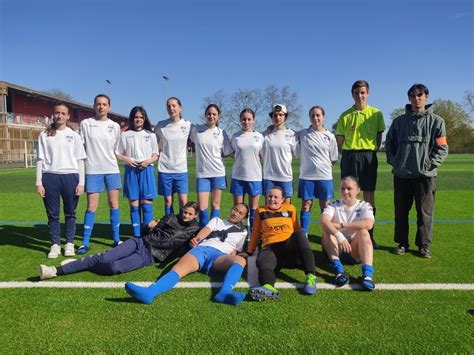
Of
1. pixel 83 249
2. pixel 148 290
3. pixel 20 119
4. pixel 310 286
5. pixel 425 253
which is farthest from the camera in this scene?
pixel 20 119

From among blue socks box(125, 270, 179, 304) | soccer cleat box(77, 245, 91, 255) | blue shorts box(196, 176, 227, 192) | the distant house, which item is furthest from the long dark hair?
the distant house

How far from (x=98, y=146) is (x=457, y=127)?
74766mm

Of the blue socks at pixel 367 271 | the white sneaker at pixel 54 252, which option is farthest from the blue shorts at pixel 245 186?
the white sneaker at pixel 54 252

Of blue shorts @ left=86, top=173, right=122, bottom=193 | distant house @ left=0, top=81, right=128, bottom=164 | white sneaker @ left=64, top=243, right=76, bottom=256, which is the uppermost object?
distant house @ left=0, top=81, right=128, bottom=164

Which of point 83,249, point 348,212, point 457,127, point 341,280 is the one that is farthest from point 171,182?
point 457,127

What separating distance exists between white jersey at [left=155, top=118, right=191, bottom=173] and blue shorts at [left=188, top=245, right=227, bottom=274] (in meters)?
1.73

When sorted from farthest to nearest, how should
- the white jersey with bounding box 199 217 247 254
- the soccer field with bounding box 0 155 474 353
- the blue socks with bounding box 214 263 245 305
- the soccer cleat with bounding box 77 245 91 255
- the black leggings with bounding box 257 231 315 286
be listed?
the soccer cleat with bounding box 77 245 91 255
the white jersey with bounding box 199 217 247 254
the black leggings with bounding box 257 231 315 286
the blue socks with bounding box 214 263 245 305
the soccer field with bounding box 0 155 474 353

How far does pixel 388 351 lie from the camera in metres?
2.42

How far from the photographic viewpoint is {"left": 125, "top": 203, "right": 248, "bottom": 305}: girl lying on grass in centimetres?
318

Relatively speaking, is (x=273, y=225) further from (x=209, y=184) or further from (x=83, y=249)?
(x=83, y=249)

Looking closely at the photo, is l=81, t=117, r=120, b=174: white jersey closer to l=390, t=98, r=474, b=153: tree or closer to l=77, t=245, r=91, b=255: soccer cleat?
l=77, t=245, r=91, b=255: soccer cleat

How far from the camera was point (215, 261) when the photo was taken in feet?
12.9

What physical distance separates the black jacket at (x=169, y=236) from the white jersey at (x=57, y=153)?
1364mm

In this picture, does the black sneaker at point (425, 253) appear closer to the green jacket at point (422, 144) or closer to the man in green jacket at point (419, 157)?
the man in green jacket at point (419, 157)
